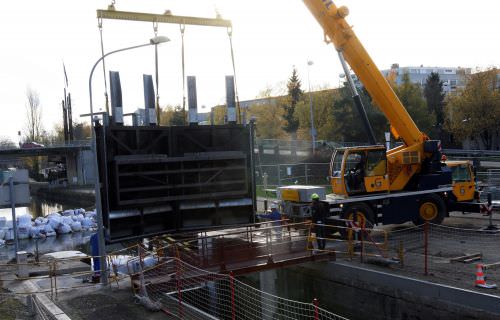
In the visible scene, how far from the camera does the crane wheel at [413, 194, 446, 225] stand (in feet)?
58.9

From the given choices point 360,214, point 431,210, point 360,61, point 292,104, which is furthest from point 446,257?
point 292,104

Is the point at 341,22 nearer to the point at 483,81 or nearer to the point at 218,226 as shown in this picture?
the point at 218,226

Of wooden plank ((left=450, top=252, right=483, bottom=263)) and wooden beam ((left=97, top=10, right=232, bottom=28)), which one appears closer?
wooden beam ((left=97, top=10, right=232, bottom=28))

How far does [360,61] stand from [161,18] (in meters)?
8.03

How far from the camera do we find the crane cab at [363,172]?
17047 millimetres

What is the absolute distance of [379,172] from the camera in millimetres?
17266

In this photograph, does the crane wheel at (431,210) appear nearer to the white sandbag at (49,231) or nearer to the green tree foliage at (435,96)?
the white sandbag at (49,231)

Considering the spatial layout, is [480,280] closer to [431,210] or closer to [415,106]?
[431,210]

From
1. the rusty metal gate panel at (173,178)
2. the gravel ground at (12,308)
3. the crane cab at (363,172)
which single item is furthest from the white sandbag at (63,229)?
the rusty metal gate panel at (173,178)

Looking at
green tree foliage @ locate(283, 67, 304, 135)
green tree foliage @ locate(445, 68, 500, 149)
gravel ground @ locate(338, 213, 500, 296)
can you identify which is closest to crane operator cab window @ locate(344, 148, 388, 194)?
gravel ground @ locate(338, 213, 500, 296)

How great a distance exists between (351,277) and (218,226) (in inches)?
142

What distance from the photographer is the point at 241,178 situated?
43.1ft

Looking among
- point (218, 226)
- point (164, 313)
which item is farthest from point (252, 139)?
point (164, 313)

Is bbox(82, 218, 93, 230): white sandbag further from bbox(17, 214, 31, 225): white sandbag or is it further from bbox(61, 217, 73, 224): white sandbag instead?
bbox(17, 214, 31, 225): white sandbag
